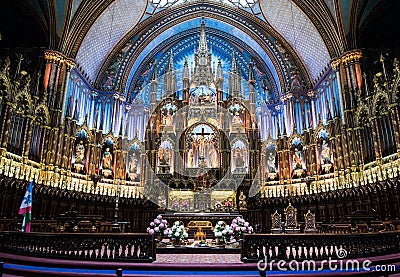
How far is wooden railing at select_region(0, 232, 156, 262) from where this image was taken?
7.56 metres

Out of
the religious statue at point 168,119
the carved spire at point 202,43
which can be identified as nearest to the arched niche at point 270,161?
the religious statue at point 168,119

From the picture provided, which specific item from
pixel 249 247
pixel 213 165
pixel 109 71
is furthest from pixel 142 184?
pixel 249 247

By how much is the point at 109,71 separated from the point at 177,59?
8212 millimetres

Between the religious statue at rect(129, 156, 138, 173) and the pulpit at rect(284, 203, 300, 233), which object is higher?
the religious statue at rect(129, 156, 138, 173)

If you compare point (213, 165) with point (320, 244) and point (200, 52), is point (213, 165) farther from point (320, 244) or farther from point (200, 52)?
point (320, 244)

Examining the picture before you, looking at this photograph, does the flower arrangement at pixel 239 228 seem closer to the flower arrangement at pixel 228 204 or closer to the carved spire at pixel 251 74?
the flower arrangement at pixel 228 204

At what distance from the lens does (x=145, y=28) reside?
2661cm

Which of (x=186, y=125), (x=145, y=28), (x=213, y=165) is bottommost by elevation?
(x=213, y=165)

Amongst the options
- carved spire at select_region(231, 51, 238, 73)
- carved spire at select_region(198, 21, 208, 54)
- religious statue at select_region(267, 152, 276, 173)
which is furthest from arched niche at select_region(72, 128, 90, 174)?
carved spire at select_region(231, 51, 238, 73)

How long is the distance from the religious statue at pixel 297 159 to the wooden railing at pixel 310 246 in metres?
13.3

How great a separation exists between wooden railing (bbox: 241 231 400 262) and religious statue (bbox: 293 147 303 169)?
43.5ft

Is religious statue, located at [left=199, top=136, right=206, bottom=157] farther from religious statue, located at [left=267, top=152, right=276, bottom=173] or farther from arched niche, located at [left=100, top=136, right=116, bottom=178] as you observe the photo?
arched niche, located at [left=100, top=136, right=116, bottom=178]

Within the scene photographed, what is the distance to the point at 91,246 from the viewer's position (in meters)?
7.69

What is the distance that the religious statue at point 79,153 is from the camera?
19.5 metres
